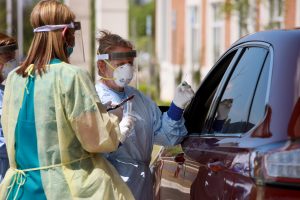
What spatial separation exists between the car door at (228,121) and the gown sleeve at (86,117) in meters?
0.56

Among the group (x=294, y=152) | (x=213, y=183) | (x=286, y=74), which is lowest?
(x=213, y=183)

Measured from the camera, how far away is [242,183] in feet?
13.5

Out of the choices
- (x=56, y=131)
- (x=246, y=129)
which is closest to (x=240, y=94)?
(x=246, y=129)

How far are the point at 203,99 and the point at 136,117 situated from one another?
0.67 m

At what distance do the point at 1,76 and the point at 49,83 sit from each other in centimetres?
204

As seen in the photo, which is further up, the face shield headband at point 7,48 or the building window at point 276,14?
the face shield headband at point 7,48

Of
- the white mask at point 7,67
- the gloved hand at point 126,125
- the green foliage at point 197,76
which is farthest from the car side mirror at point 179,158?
the green foliage at point 197,76

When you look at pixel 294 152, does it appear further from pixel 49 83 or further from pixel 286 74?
pixel 49 83

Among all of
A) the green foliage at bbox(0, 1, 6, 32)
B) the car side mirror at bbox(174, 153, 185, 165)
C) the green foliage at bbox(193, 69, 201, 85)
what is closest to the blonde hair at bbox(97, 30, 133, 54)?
the car side mirror at bbox(174, 153, 185, 165)

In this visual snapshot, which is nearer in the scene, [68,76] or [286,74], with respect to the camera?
[286,74]

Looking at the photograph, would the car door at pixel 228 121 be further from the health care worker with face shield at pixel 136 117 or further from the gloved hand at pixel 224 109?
the health care worker with face shield at pixel 136 117

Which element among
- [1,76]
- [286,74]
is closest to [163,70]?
[1,76]

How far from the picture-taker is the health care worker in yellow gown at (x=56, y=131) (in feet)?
15.1

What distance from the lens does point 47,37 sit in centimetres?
480
